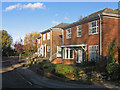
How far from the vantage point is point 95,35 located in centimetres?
1684

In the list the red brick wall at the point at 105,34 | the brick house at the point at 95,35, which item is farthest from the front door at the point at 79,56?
the red brick wall at the point at 105,34

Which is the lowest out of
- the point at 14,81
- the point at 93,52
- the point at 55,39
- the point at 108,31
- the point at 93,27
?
the point at 14,81

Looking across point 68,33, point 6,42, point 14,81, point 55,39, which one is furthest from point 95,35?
point 6,42

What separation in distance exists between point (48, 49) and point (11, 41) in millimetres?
28299

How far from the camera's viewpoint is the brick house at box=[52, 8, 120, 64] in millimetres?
15844

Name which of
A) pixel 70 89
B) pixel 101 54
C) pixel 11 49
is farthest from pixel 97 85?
pixel 11 49

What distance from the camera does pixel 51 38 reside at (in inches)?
1049

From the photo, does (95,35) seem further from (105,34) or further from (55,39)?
(55,39)

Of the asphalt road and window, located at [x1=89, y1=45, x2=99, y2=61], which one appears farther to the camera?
window, located at [x1=89, y1=45, x2=99, y2=61]

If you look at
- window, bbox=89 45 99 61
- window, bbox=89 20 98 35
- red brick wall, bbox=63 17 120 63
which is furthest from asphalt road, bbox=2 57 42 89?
window, bbox=89 20 98 35

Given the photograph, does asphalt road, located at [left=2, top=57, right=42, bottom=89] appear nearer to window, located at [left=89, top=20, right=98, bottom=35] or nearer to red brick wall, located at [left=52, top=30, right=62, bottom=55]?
window, located at [left=89, top=20, right=98, bottom=35]

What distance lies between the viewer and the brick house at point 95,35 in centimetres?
1584

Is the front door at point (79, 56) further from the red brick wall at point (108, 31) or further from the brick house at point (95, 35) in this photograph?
the red brick wall at point (108, 31)

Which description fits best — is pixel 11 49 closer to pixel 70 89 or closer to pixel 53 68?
pixel 53 68
